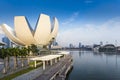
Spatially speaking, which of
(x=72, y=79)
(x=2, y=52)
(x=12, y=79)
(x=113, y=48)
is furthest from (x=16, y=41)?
(x=113, y=48)

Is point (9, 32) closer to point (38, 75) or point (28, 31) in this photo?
point (28, 31)

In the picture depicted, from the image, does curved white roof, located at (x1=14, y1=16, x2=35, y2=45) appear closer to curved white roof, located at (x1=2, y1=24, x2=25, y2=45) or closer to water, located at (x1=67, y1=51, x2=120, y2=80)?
curved white roof, located at (x1=2, y1=24, x2=25, y2=45)

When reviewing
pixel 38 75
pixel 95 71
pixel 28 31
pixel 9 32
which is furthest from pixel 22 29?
pixel 38 75

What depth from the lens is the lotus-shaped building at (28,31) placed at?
62219mm

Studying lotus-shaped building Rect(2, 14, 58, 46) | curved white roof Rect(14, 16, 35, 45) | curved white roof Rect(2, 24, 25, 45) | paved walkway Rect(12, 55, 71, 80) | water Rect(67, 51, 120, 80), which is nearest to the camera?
paved walkway Rect(12, 55, 71, 80)

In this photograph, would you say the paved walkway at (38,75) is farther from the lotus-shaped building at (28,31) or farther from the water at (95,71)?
the lotus-shaped building at (28,31)

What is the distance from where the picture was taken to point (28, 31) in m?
63.0

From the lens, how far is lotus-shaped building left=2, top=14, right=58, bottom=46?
204 ft

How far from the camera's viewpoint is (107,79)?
31.3 m

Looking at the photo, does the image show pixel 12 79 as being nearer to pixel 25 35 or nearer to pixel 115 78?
pixel 115 78

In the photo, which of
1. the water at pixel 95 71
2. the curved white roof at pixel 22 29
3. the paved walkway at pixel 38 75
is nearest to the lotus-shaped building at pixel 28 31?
the curved white roof at pixel 22 29

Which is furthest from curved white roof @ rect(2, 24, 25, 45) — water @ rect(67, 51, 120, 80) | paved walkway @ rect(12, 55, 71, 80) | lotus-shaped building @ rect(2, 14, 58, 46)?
paved walkway @ rect(12, 55, 71, 80)

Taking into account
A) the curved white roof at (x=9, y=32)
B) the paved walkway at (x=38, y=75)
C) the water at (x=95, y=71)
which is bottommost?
the water at (x=95, y=71)

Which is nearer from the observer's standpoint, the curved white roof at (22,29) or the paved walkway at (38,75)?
the paved walkway at (38,75)
